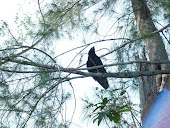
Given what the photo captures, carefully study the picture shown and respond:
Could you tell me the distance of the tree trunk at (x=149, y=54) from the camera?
2820mm

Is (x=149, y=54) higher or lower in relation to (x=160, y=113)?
higher

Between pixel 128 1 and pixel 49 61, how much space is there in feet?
3.47

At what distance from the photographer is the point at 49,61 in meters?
2.58

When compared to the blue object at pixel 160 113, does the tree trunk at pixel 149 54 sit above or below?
above

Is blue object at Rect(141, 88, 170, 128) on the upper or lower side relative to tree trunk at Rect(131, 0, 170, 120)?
lower

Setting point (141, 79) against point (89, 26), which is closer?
point (141, 79)

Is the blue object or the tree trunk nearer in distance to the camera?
the blue object

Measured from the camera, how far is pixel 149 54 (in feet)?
10.1

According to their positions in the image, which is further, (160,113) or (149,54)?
(149,54)

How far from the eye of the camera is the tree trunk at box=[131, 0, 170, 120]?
2820mm

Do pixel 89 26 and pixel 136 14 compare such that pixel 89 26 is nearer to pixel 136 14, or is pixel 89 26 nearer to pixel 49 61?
pixel 136 14

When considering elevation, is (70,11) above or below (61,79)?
above

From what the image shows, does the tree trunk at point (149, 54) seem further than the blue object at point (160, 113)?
Yes

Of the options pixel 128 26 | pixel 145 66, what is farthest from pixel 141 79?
pixel 128 26
